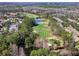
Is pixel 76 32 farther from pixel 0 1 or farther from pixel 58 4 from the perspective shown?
pixel 0 1

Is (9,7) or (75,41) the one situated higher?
(9,7)

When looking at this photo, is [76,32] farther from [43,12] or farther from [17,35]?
[17,35]

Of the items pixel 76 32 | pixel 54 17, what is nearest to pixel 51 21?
pixel 54 17

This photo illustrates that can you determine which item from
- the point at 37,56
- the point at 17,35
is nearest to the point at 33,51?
the point at 37,56

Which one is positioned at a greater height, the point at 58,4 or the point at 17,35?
the point at 58,4

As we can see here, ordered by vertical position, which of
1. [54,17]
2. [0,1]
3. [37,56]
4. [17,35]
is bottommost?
[37,56]
